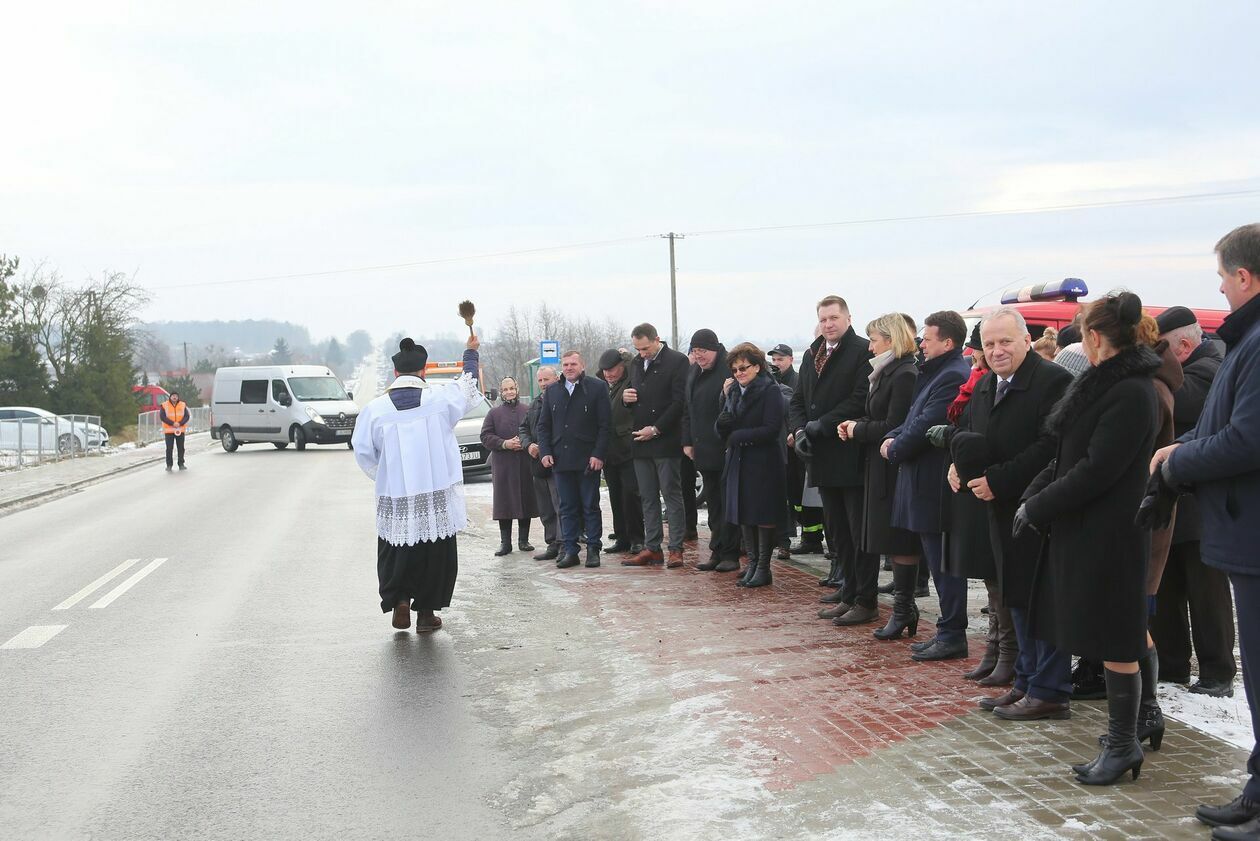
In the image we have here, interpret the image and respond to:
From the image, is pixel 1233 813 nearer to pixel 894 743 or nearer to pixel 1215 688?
pixel 894 743

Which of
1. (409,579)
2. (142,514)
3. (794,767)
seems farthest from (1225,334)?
(142,514)

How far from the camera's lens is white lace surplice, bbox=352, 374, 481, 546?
8578 mm

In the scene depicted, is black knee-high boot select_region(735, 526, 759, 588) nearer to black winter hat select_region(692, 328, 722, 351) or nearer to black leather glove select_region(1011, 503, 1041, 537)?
black winter hat select_region(692, 328, 722, 351)

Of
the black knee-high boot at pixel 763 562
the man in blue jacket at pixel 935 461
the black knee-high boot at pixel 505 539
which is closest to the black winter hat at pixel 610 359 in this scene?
the black knee-high boot at pixel 505 539

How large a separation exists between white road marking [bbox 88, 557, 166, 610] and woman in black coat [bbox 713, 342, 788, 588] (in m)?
5.31

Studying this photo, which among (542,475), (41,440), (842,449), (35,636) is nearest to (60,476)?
(41,440)

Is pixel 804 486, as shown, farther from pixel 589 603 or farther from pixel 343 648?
pixel 343 648

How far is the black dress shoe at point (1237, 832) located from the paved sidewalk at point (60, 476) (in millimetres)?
19329

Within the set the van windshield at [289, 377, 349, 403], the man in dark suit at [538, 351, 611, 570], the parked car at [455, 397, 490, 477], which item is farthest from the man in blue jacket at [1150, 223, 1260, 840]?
the van windshield at [289, 377, 349, 403]

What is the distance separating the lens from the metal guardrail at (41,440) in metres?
32.2

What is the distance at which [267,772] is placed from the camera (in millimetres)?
5512

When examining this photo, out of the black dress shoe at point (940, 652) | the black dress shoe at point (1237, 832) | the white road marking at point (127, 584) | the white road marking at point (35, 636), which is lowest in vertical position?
the white road marking at point (127, 584)

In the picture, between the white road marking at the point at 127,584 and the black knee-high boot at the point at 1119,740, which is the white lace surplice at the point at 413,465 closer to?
the white road marking at the point at 127,584

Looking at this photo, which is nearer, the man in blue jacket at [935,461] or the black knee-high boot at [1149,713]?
the black knee-high boot at [1149,713]
